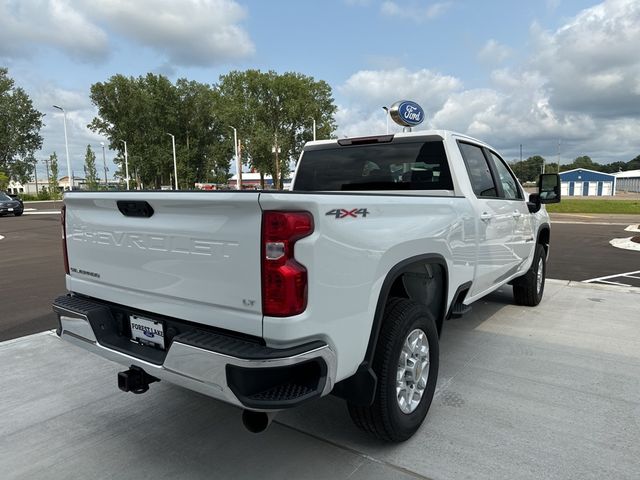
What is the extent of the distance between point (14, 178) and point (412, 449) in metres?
69.1

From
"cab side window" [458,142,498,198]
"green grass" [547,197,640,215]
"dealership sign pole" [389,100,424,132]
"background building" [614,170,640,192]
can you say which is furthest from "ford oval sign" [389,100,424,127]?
"background building" [614,170,640,192]

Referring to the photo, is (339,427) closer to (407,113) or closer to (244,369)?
(244,369)

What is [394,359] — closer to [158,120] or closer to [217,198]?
[217,198]

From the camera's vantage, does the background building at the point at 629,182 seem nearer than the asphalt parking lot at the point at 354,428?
No

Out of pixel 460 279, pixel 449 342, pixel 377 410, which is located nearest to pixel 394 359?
pixel 377 410

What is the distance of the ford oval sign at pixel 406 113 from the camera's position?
12868 millimetres

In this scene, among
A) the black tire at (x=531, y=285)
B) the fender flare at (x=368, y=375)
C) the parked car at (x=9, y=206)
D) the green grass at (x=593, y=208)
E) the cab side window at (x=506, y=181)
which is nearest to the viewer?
the fender flare at (x=368, y=375)

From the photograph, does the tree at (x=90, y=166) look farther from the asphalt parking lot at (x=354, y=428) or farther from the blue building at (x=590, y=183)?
the blue building at (x=590, y=183)

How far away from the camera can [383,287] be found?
254cm

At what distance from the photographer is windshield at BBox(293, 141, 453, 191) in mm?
3861

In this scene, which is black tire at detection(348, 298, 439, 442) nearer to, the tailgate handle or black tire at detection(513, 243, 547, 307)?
the tailgate handle

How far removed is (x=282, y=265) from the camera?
207 cm

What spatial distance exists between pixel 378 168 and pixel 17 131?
210 feet

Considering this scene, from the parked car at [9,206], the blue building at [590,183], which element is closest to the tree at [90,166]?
the parked car at [9,206]
